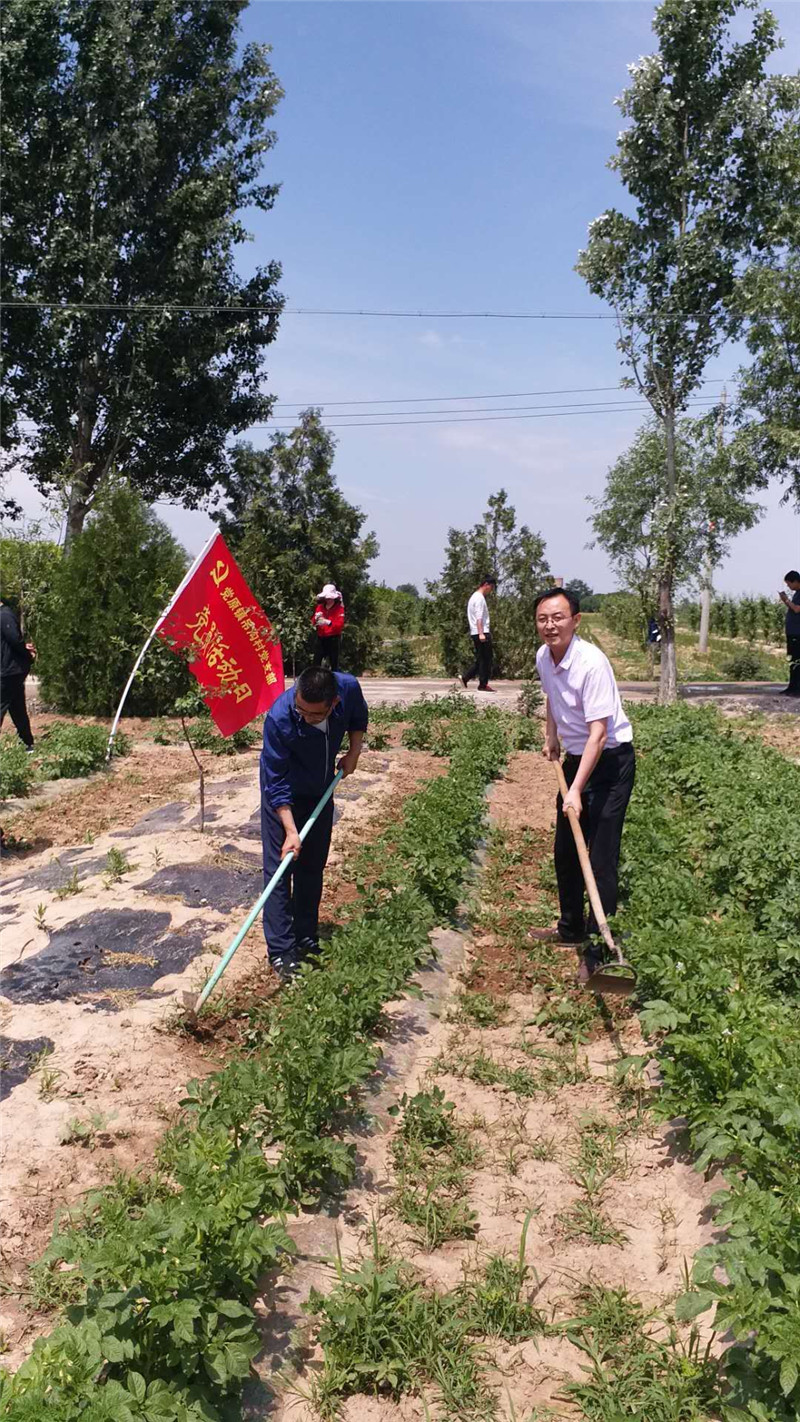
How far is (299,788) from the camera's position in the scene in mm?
4930

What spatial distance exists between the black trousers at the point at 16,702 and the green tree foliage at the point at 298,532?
9.29 meters

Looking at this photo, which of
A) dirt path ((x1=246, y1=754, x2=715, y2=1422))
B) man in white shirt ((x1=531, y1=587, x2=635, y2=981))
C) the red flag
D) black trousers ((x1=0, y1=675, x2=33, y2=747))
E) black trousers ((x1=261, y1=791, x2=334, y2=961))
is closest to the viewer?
dirt path ((x1=246, y1=754, x2=715, y2=1422))

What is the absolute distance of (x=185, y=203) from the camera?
62.2 feet

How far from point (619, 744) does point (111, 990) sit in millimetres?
2777

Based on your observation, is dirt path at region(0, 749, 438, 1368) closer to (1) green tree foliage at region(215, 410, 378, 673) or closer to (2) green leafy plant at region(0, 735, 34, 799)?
(2) green leafy plant at region(0, 735, 34, 799)

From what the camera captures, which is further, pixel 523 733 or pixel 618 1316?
pixel 523 733

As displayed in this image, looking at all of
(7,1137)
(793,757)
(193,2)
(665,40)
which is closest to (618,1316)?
(7,1137)

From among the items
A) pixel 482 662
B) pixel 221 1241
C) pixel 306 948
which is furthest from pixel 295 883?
pixel 482 662

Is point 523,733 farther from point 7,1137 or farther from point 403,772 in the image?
point 7,1137

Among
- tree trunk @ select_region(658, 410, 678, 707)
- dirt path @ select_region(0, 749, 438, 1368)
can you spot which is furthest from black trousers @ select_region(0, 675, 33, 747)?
tree trunk @ select_region(658, 410, 678, 707)

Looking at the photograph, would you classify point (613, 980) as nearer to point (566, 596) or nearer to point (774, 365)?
point (566, 596)

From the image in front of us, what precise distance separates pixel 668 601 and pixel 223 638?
9.92m

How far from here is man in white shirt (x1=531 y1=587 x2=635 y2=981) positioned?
458cm

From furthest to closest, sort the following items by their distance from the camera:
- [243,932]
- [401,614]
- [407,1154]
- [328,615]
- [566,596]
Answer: [401,614]
[328,615]
[566,596]
[243,932]
[407,1154]
